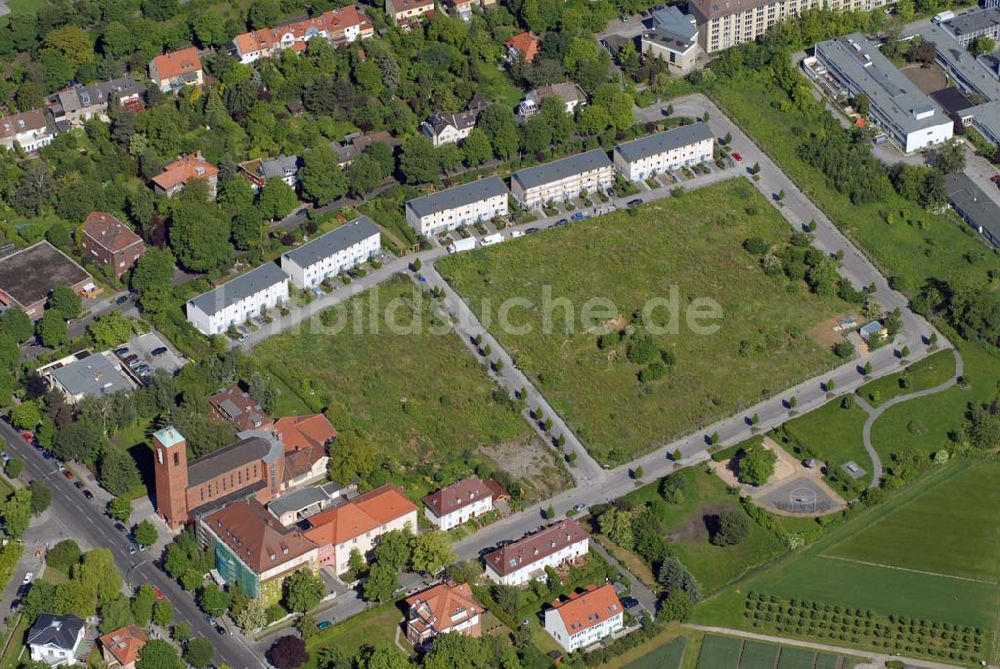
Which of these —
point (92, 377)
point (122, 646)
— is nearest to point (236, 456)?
point (92, 377)

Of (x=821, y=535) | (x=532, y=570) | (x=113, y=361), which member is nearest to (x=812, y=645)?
(x=821, y=535)

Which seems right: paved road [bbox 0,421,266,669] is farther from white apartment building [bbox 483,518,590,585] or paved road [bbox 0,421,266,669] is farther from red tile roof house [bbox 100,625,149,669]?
white apartment building [bbox 483,518,590,585]

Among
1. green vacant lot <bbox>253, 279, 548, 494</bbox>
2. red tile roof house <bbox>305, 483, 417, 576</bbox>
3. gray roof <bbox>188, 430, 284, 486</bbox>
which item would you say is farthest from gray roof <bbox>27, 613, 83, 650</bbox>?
green vacant lot <bbox>253, 279, 548, 494</bbox>

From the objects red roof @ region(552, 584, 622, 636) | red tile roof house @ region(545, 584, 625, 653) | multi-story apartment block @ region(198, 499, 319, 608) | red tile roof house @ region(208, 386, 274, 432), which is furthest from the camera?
red tile roof house @ region(208, 386, 274, 432)

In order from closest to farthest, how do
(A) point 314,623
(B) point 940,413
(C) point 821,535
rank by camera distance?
(A) point 314,623, (C) point 821,535, (B) point 940,413

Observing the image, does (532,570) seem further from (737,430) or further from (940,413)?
(940,413)

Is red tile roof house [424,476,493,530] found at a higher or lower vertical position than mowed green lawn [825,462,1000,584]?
higher
